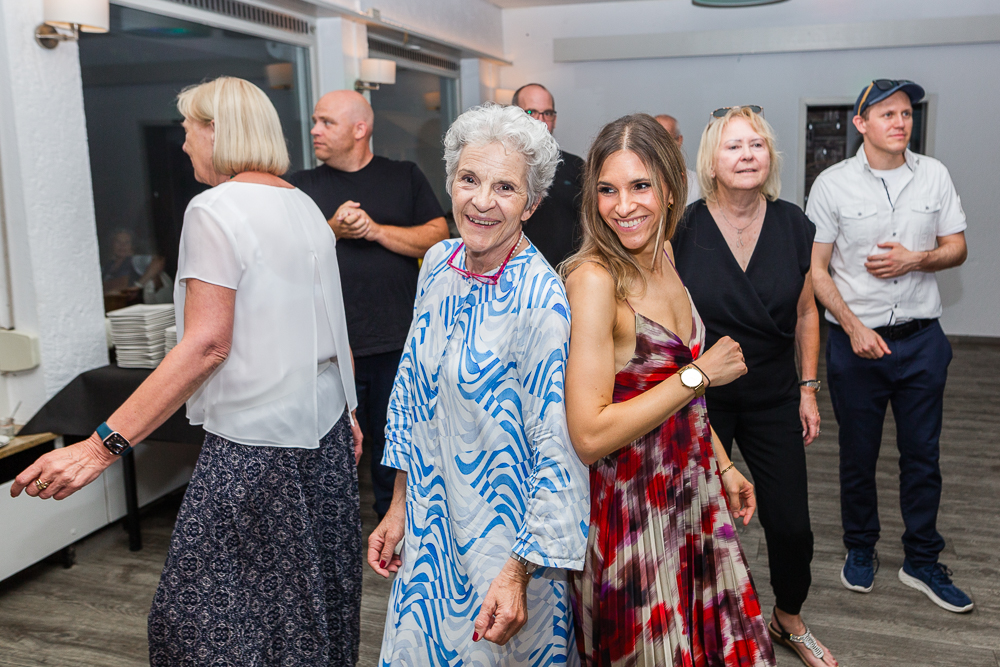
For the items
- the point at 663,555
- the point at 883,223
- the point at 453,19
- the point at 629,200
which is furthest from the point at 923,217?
the point at 453,19

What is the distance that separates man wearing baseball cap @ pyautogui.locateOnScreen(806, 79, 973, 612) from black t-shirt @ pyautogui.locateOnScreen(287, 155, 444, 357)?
158cm

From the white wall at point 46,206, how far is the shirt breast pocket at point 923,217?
10.4 feet

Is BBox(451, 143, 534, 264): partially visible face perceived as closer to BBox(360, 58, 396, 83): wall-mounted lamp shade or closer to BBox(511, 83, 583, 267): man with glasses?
BBox(511, 83, 583, 267): man with glasses

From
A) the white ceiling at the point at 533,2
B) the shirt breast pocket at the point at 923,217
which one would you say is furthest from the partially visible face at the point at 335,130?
the white ceiling at the point at 533,2

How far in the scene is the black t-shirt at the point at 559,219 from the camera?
12.5ft

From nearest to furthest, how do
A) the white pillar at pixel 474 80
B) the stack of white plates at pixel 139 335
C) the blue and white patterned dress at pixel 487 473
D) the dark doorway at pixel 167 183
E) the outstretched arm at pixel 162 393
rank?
the blue and white patterned dress at pixel 487 473 → the outstretched arm at pixel 162 393 → the stack of white plates at pixel 139 335 → the dark doorway at pixel 167 183 → the white pillar at pixel 474 80

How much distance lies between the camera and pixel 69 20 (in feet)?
10.2

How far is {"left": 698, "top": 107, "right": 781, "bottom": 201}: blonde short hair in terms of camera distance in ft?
7.63

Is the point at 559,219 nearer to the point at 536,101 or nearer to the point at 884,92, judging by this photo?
the point at 536,101

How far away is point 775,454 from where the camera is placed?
2.37m

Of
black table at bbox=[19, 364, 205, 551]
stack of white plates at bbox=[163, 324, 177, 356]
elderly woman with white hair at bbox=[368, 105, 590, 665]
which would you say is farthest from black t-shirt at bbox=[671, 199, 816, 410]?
stack of white plates at bbox=[163, 324, 177, 356]

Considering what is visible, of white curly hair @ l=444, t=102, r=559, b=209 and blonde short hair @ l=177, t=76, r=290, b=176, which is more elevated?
blonde short hair @ l=177, t=76, r=290, b=176

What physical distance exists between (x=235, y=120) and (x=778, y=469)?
66.5 inches

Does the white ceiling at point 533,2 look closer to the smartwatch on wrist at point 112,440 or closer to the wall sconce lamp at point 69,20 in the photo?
the wall sconce lamp at point 69,20
